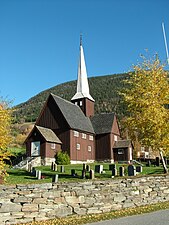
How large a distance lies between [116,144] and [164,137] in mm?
30795

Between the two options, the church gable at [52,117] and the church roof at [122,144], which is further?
the church roof at [122,144]

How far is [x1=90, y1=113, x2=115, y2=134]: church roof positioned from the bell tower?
208cm

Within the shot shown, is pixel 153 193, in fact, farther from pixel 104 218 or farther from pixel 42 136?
pixel 42 136

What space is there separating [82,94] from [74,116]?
8.68 meters

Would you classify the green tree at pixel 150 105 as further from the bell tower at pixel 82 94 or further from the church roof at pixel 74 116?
the bell tower at pixel 82 94

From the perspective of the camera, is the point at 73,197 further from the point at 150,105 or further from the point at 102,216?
the point at 150,105

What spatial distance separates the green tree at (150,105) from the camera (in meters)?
20.6

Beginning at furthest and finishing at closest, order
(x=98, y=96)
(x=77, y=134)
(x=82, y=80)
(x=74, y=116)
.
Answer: (x=98, y=96), (x=82, y=80), (x=74, y=116), (x=77, y=134)

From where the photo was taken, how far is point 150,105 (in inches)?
829

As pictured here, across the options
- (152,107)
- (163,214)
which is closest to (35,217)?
(163,214)

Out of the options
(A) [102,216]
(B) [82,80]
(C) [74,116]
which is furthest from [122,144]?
(A) [102,216]

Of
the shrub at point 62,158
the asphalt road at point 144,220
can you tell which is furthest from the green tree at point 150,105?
the shrub at point 62,158

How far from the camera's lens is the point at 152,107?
67.9 feet

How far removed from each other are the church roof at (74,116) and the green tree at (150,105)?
2342 cm
